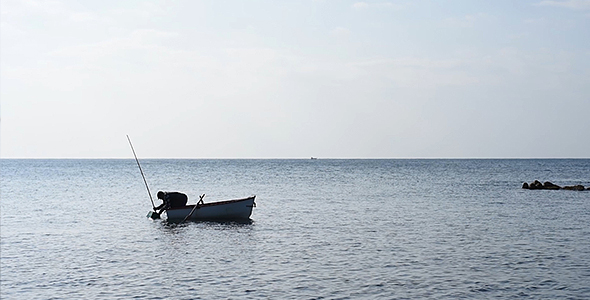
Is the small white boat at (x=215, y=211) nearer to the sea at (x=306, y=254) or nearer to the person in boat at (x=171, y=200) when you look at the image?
the person in boat at (x=171, y=200)

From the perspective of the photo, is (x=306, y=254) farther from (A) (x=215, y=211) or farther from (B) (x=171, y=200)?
(B) (x=171, y=200)

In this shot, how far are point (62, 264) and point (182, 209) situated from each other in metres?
12.9

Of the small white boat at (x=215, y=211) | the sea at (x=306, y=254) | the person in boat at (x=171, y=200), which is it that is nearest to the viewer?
the sea at (x=306, y=254)

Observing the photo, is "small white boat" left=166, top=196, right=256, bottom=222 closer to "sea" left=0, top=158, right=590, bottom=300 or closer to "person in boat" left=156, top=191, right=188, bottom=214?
"person in boat" left=156, top=191, right=188, bottom=214

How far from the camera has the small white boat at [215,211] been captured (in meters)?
33.3

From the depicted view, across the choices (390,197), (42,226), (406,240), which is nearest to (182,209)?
(42,226)

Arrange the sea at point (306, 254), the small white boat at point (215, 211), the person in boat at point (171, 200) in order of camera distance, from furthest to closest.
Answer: the person in boat at point (171, 200)
the small white boat at point (215, 211)
the sea at point (306, 254)

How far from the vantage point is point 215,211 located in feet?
110

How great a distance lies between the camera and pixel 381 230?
28812 millimetres

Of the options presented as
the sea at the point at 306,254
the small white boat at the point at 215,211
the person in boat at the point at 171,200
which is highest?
the person in boat at the point at 171,200

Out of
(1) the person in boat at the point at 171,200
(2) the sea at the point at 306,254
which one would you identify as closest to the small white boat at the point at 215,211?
(1) the person in boat at the point at 171,200

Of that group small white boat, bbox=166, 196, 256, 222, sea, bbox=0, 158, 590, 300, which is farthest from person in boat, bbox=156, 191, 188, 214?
sea, bbox=0, 158, 590, 300

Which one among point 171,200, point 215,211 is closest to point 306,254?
point 215,211

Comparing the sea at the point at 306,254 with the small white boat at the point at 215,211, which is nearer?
the sea at the point at 306,254
